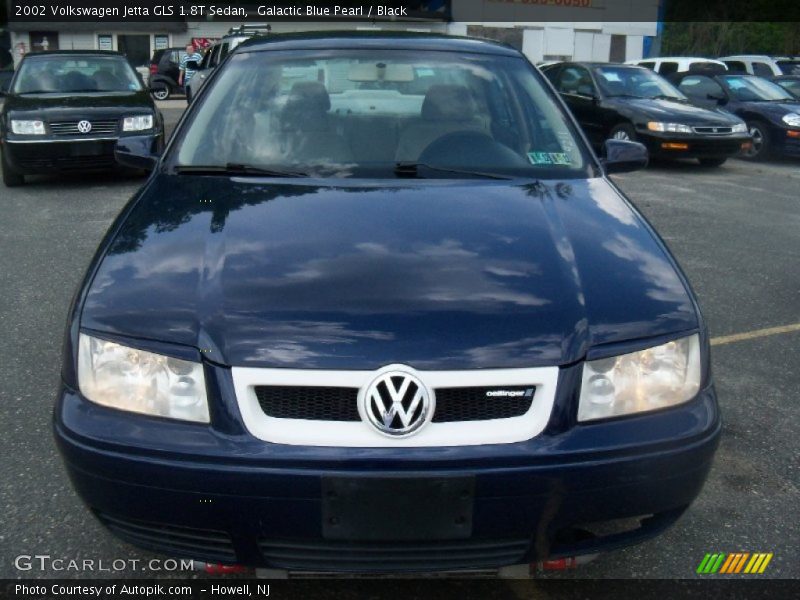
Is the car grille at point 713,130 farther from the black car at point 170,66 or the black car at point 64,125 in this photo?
the black car at point 170,66

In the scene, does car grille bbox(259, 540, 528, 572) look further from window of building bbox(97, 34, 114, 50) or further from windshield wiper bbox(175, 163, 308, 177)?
window of building bbox(97, 34, 114, 50)

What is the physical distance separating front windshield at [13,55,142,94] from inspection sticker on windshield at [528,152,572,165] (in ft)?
27.0

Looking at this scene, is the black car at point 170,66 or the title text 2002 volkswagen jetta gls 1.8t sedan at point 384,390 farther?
the black car at point 170,66

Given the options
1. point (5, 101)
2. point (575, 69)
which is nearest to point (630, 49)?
point (575, 69)

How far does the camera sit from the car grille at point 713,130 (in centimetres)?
1161

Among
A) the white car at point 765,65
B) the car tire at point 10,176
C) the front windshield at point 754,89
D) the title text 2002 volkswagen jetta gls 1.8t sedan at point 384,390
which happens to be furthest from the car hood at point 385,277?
the white car at point 765,65

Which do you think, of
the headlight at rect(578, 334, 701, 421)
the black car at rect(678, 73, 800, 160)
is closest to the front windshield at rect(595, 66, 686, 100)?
the black car at rect(678, 73, 800, 160)

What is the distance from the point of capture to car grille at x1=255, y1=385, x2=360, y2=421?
2.01 m

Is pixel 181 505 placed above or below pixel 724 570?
above

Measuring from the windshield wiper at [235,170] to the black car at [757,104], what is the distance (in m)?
10.7

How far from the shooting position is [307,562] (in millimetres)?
2045

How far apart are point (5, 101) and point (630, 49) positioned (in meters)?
33.4

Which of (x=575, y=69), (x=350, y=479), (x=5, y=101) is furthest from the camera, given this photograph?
(x=575, y=69)

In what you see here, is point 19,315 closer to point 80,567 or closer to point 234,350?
point 80,567
